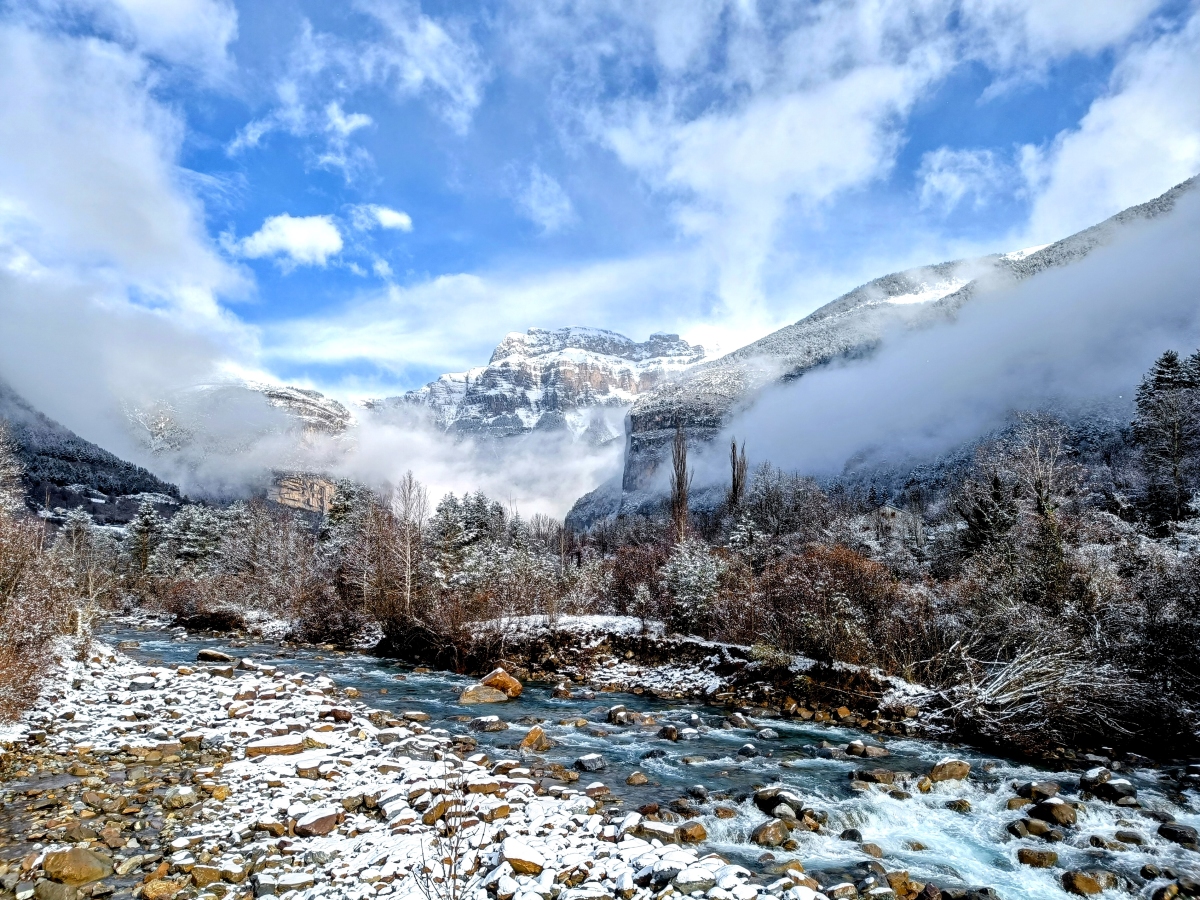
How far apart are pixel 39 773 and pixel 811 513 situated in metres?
59.2

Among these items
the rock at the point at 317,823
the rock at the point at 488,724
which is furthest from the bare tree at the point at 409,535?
the rock at the point at 317,823

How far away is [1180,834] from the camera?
807 centimetres

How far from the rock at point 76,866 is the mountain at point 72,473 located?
450 ft

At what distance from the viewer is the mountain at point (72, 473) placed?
129 meters

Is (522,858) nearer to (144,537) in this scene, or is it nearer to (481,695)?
(481,695)

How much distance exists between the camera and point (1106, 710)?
1249cm

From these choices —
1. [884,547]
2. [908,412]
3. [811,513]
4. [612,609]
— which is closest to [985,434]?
[908,412]

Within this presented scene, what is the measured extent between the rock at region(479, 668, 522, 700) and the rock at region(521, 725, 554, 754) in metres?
5.11

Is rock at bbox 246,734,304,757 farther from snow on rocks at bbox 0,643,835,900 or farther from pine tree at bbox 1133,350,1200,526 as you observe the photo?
pine tree at bbox 1133,350,1200,526

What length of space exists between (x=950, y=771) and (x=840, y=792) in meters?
2.17

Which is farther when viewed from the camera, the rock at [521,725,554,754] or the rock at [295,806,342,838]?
the rock at [521,725,554,754]

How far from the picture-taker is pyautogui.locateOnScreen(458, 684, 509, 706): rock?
A: 53.9 feet

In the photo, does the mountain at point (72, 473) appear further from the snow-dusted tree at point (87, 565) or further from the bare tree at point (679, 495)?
the bare tree at point (679, 495)

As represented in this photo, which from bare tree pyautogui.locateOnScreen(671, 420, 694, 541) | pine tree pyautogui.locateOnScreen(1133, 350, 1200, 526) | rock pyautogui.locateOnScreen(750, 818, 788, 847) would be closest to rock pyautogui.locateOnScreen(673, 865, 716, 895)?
rock pyautogui.locateOnScreen(750, 818, 788, 847)
